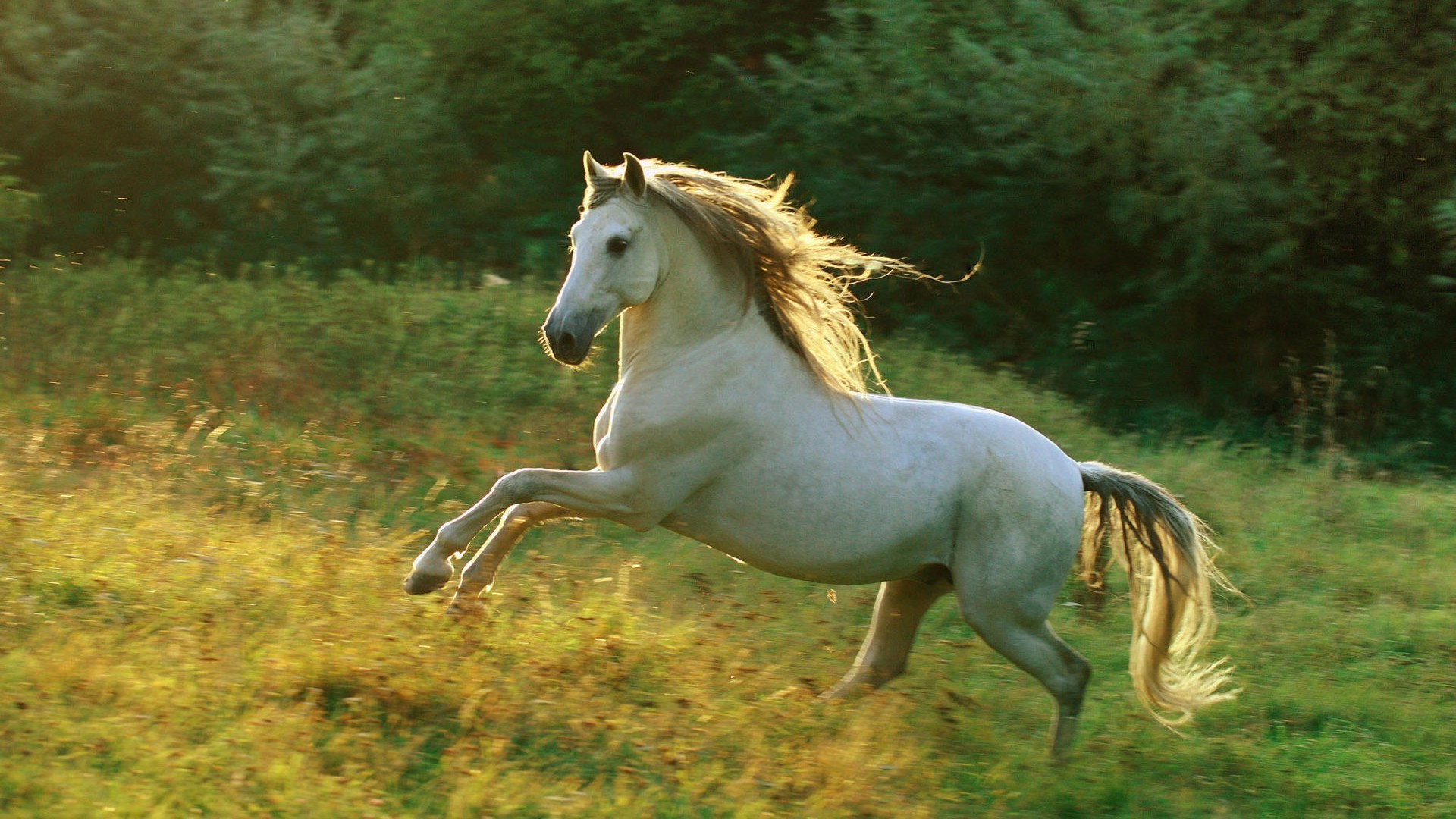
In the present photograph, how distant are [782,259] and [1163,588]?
2.05m

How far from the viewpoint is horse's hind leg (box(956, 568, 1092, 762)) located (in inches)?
199

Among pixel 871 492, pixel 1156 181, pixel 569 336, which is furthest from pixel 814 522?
pixel 1156 181

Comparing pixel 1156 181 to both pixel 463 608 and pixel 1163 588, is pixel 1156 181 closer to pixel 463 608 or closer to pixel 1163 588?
pixel 1163 588

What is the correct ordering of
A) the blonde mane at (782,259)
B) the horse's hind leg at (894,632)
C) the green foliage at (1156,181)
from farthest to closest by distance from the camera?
the green foliage at (1156,181) → the horse's hind leg at (894,632) → the blonde mane at (782,259)

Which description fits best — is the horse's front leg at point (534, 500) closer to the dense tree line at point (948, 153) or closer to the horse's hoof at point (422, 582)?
the horse's hoof at point (422, 582)

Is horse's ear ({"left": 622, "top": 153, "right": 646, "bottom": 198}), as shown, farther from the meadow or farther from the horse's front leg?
the meadow

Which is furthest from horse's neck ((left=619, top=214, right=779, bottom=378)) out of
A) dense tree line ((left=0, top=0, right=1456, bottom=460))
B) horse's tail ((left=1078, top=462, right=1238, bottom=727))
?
dense tree line ((left=0, top=0, right=1456, bottom=460))

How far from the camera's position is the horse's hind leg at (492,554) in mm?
4887

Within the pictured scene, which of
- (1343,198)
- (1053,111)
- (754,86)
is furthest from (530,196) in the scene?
(1343,198)

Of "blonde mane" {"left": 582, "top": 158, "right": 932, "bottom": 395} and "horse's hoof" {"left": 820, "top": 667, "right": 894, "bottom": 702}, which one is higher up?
"blonde mane" {"left": 582, "top": 158, "right": 932, "bottom": 395}

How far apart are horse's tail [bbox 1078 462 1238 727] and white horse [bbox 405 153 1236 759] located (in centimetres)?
2

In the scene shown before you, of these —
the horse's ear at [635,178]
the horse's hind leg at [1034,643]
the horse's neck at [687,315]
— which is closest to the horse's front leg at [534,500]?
the horse's neck at [687,315]

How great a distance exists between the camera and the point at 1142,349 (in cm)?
1539

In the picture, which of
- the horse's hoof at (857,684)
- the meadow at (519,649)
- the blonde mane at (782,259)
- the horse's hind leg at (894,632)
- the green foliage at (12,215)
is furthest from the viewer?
the green foliage at (12,215)
